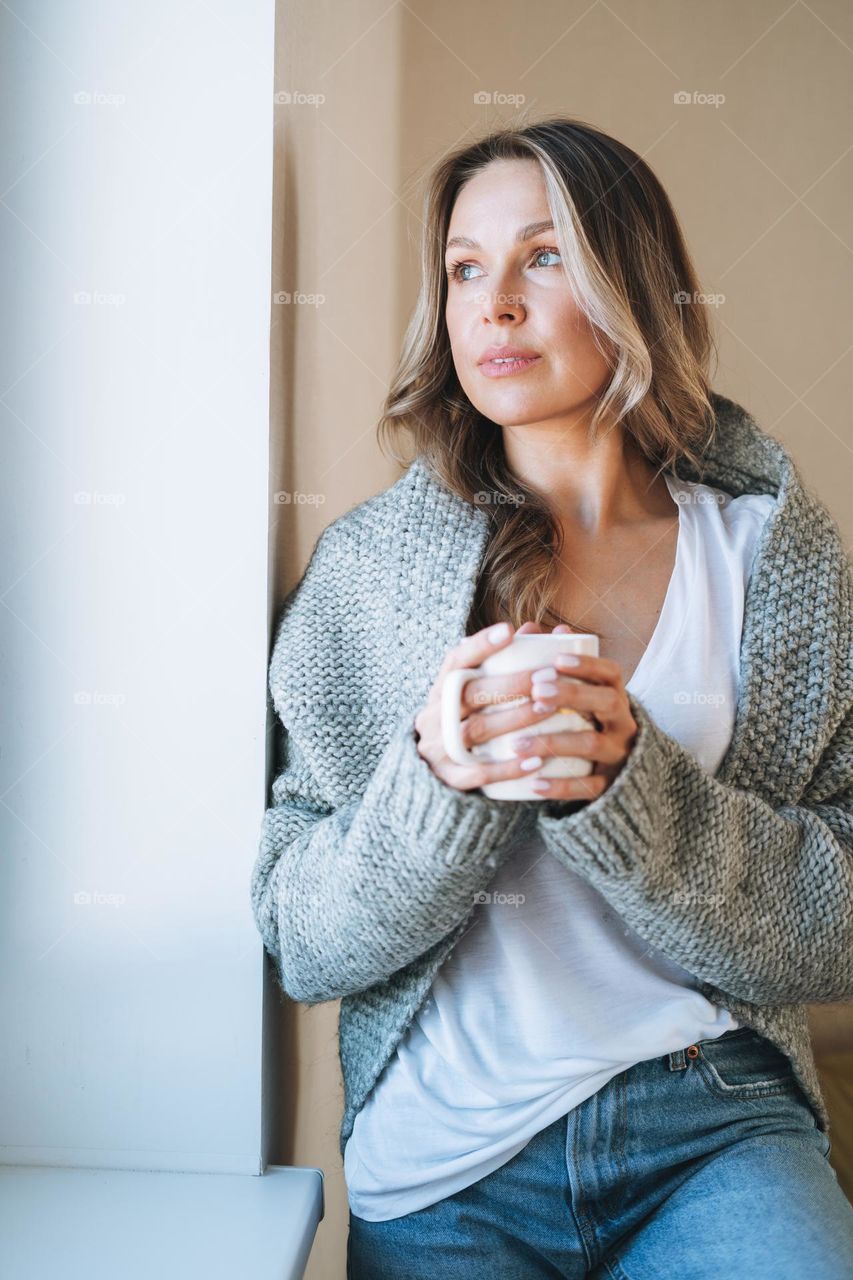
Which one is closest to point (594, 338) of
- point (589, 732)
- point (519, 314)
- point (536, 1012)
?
point (519, 314)

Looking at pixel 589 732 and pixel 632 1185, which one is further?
pixel 632 1185

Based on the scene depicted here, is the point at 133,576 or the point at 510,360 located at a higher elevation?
the point at 510,360

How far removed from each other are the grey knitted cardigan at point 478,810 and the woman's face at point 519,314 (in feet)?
0.40

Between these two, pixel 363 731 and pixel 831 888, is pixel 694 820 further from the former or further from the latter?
pixel 363 731

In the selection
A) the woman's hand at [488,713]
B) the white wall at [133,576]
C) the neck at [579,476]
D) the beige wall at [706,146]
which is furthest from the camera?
the beige wall at [706,146]

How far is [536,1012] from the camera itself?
0.98m

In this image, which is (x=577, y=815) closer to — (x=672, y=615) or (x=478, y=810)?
(x=478, y=810)

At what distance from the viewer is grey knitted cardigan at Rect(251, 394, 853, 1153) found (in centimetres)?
86

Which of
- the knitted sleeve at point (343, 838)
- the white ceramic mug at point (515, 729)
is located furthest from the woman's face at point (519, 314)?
the white ceramic mug at point (515, 729)

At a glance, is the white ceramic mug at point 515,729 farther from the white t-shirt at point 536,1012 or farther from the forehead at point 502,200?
the forehead at point 502,200

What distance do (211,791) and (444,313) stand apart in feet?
1.82

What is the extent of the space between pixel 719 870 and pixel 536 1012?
0.68ft

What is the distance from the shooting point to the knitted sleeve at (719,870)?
0.84m

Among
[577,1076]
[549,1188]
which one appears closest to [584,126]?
[577,1076]
